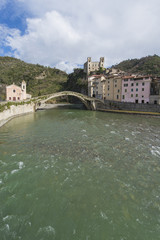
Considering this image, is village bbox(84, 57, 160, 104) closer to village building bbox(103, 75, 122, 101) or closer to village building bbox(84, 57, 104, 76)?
village building bbox(103, 75, 122, 101)

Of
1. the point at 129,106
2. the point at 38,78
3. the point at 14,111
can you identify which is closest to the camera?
the point at 14,111

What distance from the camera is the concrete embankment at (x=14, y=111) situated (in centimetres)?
2560

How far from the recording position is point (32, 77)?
132 m

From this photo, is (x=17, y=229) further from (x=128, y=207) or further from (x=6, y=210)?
(x=128, y=207)

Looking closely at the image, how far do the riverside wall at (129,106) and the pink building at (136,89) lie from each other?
5434 millimetres

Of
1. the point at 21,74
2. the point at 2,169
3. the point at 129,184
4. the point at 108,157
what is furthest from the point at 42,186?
the point at 21,74

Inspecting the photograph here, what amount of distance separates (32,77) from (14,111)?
114149 millimetres

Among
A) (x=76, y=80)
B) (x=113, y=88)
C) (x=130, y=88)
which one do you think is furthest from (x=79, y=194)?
(x=76, y=80)

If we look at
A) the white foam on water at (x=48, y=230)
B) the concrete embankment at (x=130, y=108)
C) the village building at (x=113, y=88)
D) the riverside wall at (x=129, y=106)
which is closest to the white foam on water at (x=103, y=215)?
the white foam on water at (x=48, y=230)

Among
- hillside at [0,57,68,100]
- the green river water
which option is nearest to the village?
the green river water

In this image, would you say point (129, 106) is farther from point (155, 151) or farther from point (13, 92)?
point (13, 92)

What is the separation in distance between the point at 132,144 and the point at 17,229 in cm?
1301

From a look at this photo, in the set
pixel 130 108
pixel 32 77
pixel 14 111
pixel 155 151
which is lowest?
pixel 155 151

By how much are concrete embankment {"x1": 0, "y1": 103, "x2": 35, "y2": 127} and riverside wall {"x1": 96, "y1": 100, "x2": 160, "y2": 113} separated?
1157 inches
